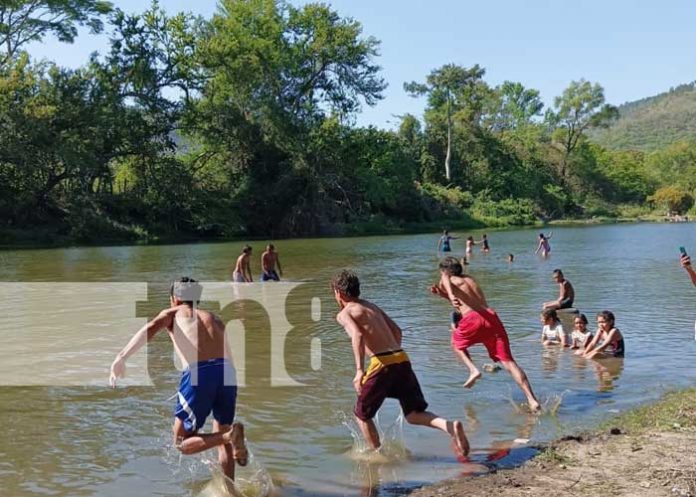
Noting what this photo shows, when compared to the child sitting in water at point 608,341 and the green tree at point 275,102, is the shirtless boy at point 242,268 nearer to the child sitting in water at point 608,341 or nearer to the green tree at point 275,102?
the child sitting in water at point 608,341

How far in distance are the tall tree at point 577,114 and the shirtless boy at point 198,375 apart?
9160 centimetres

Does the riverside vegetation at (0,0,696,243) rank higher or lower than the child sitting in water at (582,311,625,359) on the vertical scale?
higher

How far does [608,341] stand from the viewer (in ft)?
36.3

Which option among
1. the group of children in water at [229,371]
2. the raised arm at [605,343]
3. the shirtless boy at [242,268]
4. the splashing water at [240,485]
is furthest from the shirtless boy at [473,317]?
the shirtless boy at [242,268]

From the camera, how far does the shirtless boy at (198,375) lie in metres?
5.70

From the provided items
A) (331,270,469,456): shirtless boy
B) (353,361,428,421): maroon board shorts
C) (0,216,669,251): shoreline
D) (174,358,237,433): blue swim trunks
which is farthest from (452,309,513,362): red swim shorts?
(0,216,669,251): shoreline

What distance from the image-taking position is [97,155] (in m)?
49.2

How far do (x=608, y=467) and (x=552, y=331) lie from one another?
6.41 m

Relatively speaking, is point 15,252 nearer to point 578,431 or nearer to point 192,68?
point 192,68

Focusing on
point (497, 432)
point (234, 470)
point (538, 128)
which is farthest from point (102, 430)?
point (538, 128)

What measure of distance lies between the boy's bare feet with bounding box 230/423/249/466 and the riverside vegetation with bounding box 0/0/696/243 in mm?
42444

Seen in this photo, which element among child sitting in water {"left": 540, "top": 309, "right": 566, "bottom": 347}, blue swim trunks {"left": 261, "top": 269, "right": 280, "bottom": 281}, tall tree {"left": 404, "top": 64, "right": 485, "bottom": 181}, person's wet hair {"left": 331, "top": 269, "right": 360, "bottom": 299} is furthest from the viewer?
tall tree {"left": 404, "top": 64, "right": 485, "bottom": 181}

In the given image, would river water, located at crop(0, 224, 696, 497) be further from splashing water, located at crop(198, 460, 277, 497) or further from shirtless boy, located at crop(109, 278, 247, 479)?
shirtless boy, located at crop(109, 278, 247, 479)

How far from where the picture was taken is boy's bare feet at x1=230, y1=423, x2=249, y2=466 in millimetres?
5832
